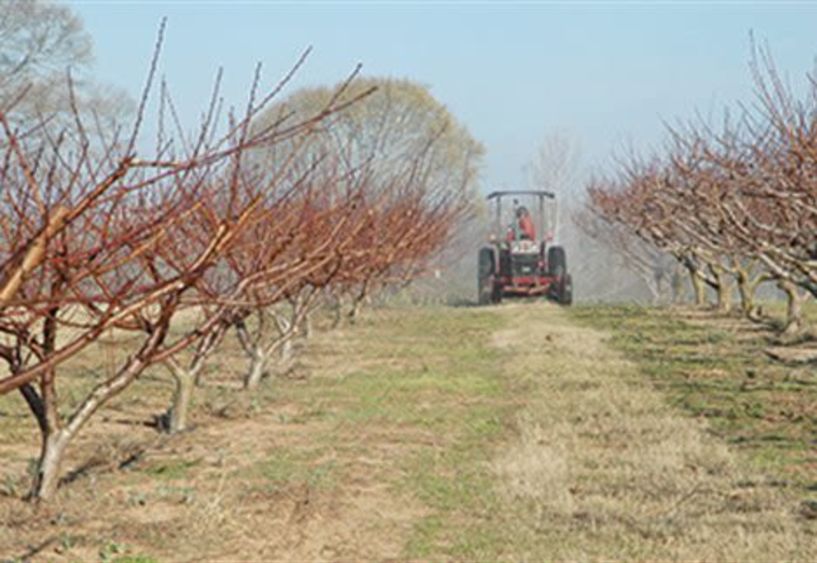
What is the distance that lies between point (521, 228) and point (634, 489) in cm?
2036

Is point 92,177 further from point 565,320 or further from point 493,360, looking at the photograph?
point 565,320

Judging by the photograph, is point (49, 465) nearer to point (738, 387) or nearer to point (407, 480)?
point (407, 480)

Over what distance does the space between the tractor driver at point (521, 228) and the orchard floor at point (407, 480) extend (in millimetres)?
14182

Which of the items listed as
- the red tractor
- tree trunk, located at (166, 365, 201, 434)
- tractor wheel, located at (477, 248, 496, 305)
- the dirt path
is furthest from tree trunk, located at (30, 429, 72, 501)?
tractor wheel, located at (477, 248, 496, 305)

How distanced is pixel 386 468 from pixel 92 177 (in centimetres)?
296

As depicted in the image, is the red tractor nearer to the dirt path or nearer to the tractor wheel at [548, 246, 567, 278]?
the tractor wheel at [548, 246, 567, 278]

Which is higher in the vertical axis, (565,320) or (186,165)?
(186,165)

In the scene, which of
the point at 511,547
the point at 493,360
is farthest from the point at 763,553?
the point at 493,360

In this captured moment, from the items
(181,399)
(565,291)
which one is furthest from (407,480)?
(565,291)

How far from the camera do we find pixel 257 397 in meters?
11.5

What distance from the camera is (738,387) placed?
12.1m

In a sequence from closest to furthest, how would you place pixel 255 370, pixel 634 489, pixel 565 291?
→ pixel 634 489, pixel 255 370, pixel 565 291

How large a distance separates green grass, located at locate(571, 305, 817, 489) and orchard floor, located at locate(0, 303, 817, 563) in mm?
199

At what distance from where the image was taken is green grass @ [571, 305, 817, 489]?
27.5ft
